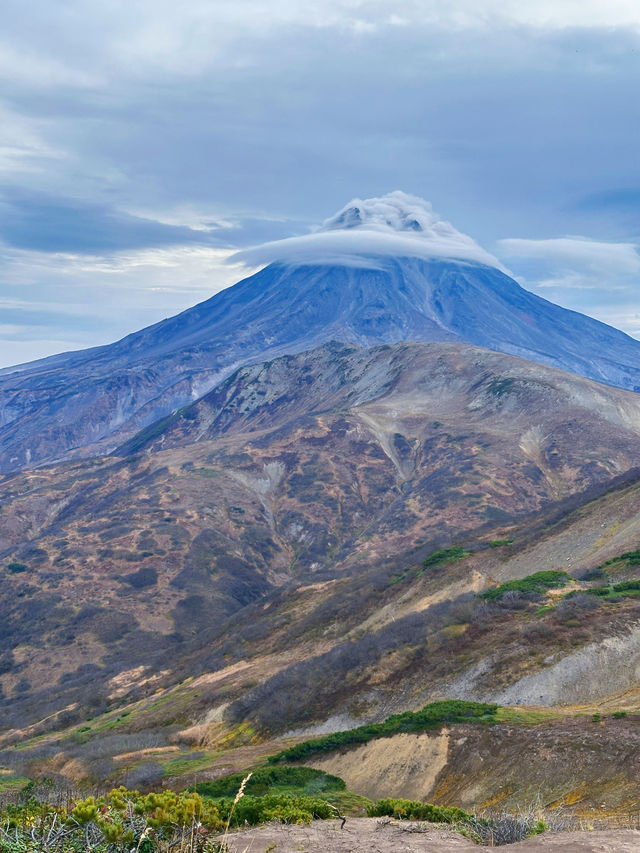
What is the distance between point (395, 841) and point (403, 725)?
10.8 meters

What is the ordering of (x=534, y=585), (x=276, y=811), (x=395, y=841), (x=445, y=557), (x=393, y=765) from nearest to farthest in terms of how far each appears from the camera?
(x=395, y=841) < (x=276, y=811) < (x=393, y=765) < (x=534, y=585) < (x=445, y=557)

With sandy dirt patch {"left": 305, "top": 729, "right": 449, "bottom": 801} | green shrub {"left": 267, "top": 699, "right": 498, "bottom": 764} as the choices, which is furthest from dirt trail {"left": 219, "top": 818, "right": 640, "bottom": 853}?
green shrub {"left": 267, "top": 699, "right": 498, "bottom": 764}

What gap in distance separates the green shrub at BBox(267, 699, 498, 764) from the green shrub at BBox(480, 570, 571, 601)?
31.3 ft

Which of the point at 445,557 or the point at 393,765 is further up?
the point at 445,557

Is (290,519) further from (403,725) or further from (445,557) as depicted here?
(403,725)

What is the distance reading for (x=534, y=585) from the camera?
2736 cm

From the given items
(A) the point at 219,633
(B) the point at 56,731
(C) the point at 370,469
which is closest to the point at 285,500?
(C) the point at 370,469

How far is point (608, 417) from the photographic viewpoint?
9356 centimetres

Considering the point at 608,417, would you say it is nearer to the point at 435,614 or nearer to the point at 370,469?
the point at 370,469

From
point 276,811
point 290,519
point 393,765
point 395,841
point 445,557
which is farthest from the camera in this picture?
point 290,519

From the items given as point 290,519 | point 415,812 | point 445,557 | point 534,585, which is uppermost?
point 415,812

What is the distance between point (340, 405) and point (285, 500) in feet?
141

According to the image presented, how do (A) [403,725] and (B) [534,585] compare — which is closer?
(A) [403,725]

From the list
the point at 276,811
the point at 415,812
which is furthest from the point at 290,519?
Result: the point at 276,811
